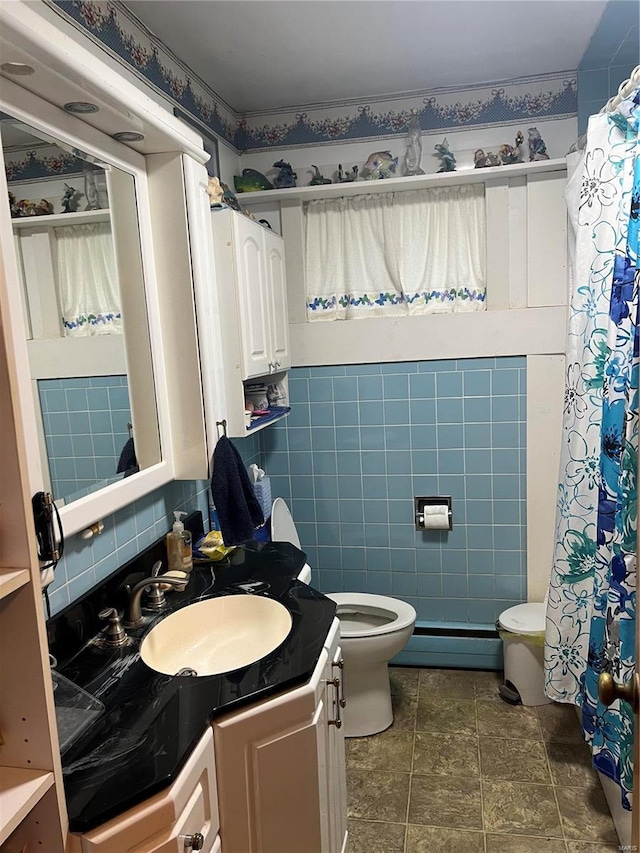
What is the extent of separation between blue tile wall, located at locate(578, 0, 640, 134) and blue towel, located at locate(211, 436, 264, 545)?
1738mm

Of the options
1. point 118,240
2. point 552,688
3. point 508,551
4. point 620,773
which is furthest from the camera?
point 508,551

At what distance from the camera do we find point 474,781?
2178 millimetres

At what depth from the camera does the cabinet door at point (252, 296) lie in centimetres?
213

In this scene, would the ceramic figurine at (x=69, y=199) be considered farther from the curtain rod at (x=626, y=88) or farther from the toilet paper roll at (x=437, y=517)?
the toilet paper roll at (x=437, y=517)

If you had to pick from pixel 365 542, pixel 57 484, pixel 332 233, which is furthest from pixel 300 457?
pixel 57 484

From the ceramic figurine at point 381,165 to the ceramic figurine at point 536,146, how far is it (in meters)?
0.56

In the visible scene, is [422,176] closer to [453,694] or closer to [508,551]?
[508,551]

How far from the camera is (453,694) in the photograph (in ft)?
8.85

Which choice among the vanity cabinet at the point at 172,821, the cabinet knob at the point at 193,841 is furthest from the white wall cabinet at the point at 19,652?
the cabinet knob at the point at 193,841

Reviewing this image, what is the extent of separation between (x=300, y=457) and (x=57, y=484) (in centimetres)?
164

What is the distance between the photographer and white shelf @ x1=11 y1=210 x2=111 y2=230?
1356 mm

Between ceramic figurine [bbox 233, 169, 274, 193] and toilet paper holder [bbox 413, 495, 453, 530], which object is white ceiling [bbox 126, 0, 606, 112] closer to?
ceramic figurine [bbox 233, 169, 274, 193]

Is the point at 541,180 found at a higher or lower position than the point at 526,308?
higher

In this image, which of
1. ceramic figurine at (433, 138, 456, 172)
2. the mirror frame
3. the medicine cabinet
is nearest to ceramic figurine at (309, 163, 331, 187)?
ceramic figurine at (433, 138, 456, 172)
